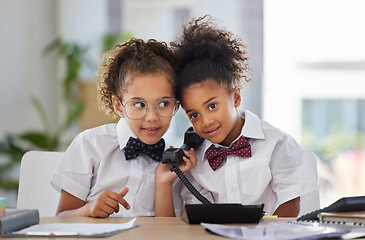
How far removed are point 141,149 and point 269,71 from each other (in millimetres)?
3360

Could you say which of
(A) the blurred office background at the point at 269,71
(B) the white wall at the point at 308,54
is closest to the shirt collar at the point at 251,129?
(A) the blurred office background at the point at 269,71

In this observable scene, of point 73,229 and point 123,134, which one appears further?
point 123,134

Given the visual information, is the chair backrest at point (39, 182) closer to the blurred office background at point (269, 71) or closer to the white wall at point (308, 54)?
the blurred office background at point (269, 71)

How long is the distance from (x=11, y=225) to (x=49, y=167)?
742mm

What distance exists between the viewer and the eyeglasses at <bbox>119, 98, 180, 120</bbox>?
1.72m

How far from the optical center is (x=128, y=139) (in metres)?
1.83

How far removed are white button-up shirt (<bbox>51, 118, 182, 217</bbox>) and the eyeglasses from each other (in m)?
0.13

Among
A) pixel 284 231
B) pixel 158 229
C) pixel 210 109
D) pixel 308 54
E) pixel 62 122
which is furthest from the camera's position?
pixel 62 122

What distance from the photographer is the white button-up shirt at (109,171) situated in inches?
70.7

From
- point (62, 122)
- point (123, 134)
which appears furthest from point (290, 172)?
point (62, 122)

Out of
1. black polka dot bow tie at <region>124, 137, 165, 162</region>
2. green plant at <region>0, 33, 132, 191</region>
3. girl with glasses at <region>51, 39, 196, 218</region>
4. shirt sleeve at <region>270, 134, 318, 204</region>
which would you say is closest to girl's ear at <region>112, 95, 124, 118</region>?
girl with glasses at <region>51, 39, 196, 218</region>

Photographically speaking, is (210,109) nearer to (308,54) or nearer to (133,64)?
(133,64)

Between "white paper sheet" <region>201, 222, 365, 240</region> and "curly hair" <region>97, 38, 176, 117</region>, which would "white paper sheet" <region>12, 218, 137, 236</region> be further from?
"curly hair" <region>97, 38, 176, 117</region>

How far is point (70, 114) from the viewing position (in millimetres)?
4797
